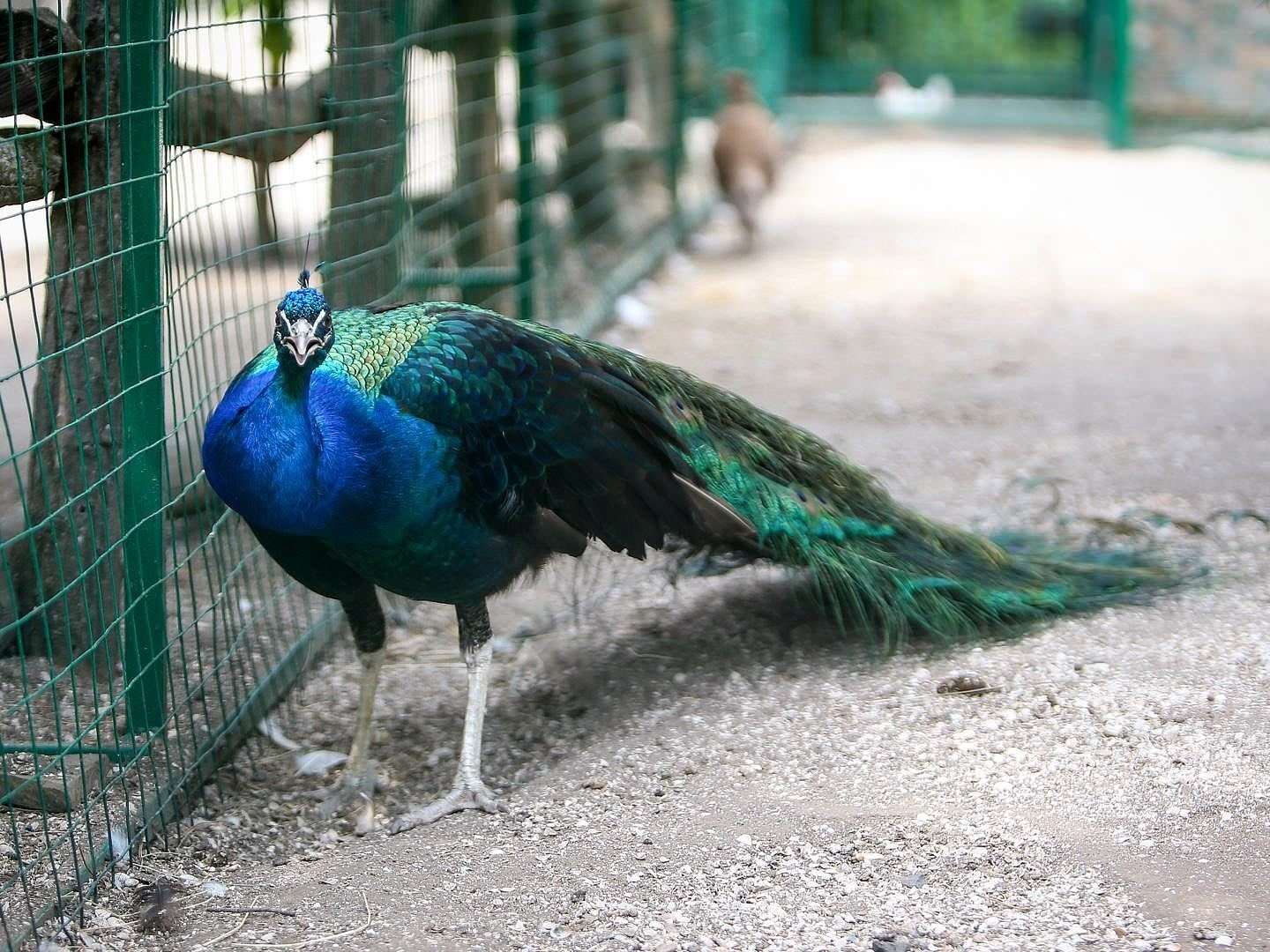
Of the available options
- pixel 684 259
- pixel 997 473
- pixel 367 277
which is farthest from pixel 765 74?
pixel 367 277

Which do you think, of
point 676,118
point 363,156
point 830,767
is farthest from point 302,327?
point 676,118

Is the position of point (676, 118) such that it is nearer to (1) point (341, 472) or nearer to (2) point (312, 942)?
(1) point (341, 472)

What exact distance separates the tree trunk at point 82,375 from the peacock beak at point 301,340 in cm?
38

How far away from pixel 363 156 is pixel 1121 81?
39.4ft

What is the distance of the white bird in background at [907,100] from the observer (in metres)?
16.6

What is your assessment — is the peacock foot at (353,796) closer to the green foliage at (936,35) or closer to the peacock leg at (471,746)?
the peacock leg at (471,746)

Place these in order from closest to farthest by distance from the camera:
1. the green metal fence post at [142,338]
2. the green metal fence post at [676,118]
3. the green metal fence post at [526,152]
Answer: the green metal fence post at [142,338], the green metal fence post at [526,152], the green metal fence post at [676,118]

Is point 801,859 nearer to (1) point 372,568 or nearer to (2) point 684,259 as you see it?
(1) point 372,568

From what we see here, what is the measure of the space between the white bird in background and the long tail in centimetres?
1328

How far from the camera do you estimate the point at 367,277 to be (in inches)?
182

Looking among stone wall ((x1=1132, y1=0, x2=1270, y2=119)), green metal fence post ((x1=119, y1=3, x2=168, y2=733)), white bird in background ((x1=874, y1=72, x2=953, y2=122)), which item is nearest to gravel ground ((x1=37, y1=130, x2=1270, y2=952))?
green metal fence post ((x1=119, y1=3, x2=168, y2=733))

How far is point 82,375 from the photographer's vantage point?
368 centimetres

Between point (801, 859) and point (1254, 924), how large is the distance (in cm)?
88

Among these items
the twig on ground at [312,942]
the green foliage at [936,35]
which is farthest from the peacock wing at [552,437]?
the green foliage at [936,35]
